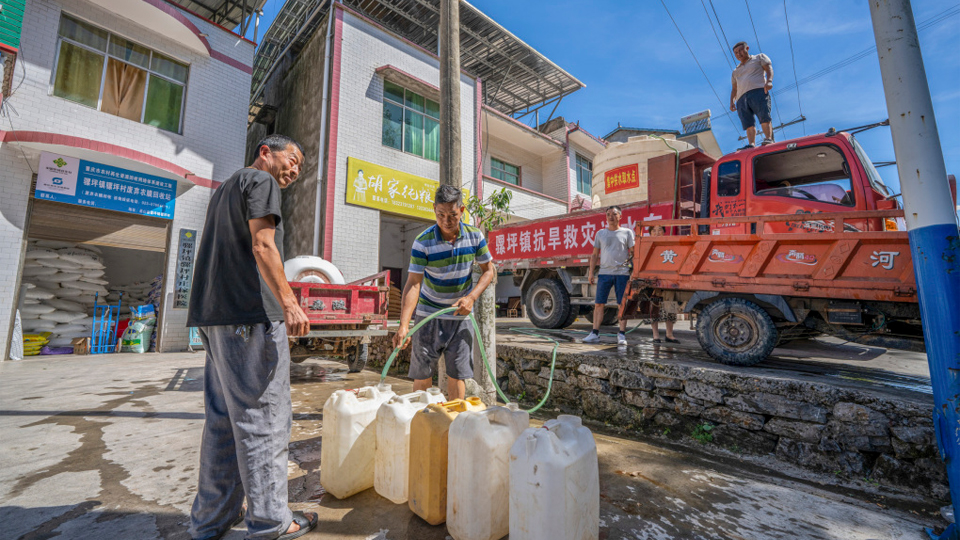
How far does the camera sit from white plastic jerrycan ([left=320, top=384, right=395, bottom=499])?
78.2 inches

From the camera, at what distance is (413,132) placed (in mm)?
10656

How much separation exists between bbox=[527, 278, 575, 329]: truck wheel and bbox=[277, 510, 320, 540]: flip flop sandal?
520 centimetres

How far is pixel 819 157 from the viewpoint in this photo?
4.57m

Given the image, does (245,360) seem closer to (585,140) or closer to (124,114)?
(124,114)

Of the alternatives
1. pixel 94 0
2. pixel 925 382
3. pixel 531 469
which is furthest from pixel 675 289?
pixel 94 0

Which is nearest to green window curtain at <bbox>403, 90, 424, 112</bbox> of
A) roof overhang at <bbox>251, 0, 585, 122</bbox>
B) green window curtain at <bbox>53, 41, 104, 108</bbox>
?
roof overhang at <bbox>251, 0, 585, 122</bbox>

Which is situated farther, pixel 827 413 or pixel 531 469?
A: pixel 827 413

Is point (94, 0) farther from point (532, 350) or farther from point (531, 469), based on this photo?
point (531, 469)

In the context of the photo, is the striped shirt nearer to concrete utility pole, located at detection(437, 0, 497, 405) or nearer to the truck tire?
concrete utility pole, located at detection(437, 0, 497, 405)

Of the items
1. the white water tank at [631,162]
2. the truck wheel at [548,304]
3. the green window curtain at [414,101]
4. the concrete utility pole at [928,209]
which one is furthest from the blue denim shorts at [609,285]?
the green window curtain at [414,101]

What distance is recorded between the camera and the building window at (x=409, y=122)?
10.1 meters

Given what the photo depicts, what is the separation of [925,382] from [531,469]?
3860 mm

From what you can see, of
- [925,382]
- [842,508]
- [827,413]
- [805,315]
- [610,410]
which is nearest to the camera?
[842,508]

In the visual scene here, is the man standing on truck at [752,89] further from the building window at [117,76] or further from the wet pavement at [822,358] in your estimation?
the building window at [117,76]
